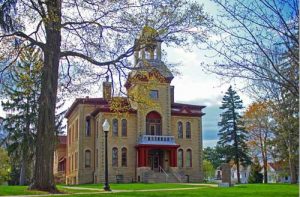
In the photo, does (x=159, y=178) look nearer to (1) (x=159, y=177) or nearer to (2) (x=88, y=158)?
(1) (x=159, y=177)

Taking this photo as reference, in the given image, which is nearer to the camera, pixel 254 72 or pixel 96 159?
pixel 254 72

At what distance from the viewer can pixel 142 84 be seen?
1931cm

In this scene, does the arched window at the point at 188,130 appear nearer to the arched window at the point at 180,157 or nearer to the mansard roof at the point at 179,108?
the mansard roof at the point at 179,108

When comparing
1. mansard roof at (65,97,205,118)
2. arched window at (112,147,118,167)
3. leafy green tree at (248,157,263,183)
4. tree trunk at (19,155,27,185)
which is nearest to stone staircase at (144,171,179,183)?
arched window at (112,147,118,167)

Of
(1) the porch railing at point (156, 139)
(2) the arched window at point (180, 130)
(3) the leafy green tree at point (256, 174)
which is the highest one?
(2) the arched window at point (180, 130)

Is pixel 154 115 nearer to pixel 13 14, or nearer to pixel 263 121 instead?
pixel 263 121

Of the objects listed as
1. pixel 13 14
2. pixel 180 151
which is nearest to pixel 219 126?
pixel 180 151

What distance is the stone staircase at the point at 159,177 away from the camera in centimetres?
4162

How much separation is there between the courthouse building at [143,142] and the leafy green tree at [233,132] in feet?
23.8

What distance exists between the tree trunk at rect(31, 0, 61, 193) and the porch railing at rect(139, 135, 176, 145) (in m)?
27.9

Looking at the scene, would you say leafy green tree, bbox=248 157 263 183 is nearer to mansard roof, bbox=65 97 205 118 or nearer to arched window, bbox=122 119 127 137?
mansard roof, bbox=65 97 205 118

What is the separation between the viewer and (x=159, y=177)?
138 feet

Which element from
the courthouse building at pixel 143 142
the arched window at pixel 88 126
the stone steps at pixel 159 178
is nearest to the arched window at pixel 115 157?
the courthouse building at pixel 143 142

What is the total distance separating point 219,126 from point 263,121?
12917mm
